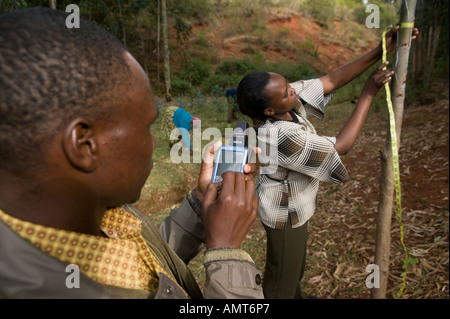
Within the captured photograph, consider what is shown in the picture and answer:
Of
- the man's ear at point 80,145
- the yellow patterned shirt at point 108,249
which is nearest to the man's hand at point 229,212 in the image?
the yellow patterned shirt at point 108,249

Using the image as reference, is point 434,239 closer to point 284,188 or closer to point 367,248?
point 367,248

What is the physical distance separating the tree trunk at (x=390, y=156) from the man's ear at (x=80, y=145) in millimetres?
1627

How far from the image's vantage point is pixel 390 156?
1744 mm

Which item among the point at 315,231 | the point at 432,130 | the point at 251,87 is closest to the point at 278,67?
the point at 432,130

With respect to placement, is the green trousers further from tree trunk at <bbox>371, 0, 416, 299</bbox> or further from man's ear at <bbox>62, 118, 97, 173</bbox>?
man's ear at <bbox>62, 118, 97, 173</bbox>

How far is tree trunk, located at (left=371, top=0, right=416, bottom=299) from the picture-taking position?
1.59 meters

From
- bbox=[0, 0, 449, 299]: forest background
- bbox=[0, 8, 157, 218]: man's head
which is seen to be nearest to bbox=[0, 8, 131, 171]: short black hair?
bbox=[0, 8, 157, 218]: man's head

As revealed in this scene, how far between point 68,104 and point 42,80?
0.07 meters

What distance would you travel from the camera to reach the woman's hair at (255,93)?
6.15 feet

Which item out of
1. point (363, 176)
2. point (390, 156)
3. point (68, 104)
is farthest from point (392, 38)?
point (363, 176)

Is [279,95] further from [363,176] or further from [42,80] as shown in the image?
[363,176]

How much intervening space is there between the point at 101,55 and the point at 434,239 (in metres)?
3.60

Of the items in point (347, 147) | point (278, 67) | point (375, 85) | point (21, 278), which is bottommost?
point (21, 278)

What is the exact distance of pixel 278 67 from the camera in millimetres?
21078
